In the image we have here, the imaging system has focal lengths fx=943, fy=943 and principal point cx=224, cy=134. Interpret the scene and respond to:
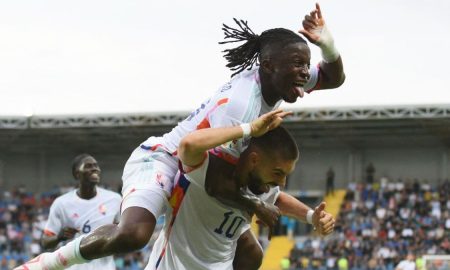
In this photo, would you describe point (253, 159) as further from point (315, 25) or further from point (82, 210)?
point (82, 210)

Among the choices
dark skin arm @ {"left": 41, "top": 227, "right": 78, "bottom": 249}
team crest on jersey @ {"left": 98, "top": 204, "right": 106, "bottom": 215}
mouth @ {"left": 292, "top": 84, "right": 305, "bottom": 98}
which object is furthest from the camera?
team crest on jersey @ {"left": 98, "top": 204, "right": 106, "bottom": 215}

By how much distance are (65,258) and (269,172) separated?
1670mm

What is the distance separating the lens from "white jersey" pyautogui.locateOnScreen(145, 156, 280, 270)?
721 cm

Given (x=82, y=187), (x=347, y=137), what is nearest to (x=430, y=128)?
(x=347, y=137)

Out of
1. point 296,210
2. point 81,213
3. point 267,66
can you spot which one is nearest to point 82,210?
point 81,213

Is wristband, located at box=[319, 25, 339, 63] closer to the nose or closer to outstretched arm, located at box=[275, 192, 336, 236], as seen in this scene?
the nose

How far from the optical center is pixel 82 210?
11.4 meters

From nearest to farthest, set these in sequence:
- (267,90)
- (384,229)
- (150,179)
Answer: (267,90) → (150,179) → (384,229)

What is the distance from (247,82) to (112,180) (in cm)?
3310

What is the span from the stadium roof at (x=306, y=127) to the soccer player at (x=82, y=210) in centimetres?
2267

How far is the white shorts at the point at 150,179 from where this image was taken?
23.0 feet

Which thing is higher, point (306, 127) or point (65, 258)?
A: point (306, 127)

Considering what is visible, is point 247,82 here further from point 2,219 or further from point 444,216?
point 2,219

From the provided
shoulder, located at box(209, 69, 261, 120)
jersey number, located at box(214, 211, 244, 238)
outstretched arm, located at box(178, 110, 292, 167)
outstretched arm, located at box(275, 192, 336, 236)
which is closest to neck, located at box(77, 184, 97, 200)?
outstretched arm, located at box(275, 192, 336, 236)
